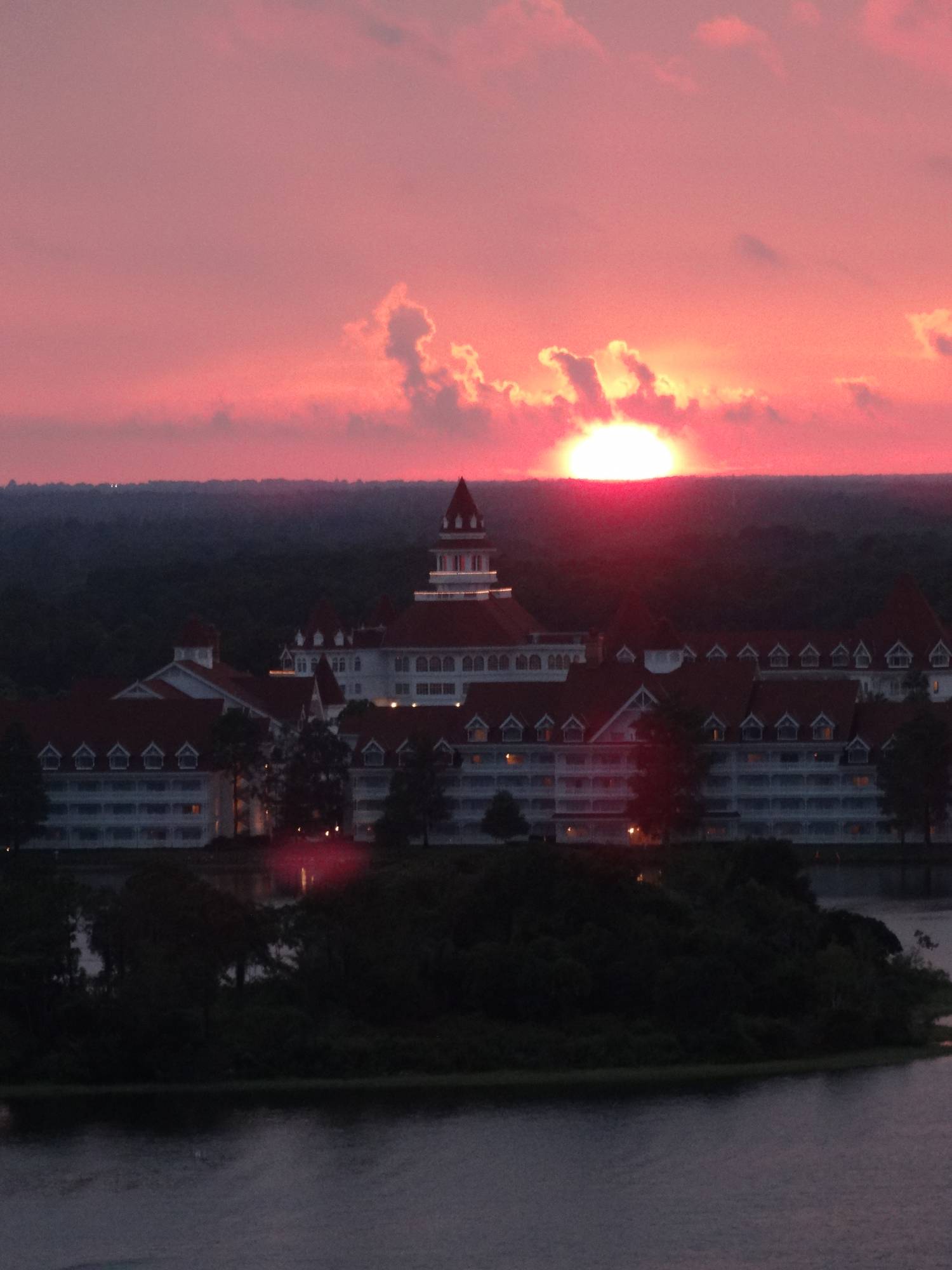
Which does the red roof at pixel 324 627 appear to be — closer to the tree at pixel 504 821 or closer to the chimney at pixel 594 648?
the chimney at pixel 594 648

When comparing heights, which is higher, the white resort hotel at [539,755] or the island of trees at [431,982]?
the white resort hotel at [539,755]

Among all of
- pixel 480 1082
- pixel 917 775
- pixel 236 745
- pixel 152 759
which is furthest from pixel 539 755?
pixel 480 1082

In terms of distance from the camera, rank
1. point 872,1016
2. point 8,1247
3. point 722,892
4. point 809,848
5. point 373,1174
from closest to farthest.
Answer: point 8,1247, point 373,1174, point 872,1016, point 722,892, point 809,848

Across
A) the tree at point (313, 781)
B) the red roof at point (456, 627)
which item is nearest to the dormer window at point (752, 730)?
the tree at point (313, 781)

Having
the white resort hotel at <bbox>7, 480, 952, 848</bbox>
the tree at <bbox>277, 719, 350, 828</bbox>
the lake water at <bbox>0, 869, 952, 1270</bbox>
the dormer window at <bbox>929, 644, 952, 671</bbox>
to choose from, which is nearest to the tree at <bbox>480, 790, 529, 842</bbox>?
the white resort hotel at <bbox>7, 480, 952, 848</bbox>

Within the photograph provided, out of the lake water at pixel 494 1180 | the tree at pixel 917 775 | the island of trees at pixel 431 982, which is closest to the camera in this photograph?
the lake water at pixel 494 1180

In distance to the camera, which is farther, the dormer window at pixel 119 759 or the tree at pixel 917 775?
the dormer window at pixel 119 759

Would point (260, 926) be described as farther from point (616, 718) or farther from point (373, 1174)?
point (616, 718)

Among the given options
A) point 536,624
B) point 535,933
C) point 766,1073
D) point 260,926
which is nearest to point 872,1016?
point 766,1073
